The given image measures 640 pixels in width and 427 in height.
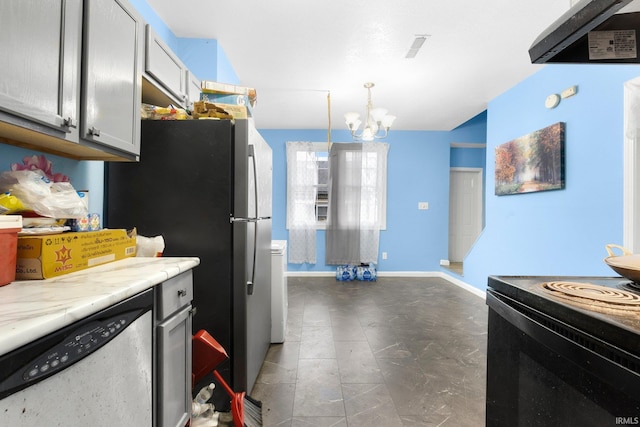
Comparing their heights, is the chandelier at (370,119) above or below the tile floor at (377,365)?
above

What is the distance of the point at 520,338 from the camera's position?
2.71ft

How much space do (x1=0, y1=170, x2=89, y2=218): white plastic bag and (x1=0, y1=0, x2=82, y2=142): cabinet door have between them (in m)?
0.20

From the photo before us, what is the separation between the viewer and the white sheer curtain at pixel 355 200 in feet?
16.8

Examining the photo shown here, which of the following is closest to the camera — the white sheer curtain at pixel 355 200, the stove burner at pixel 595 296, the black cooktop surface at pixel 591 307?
the black cooktop surface at pixel 591 307

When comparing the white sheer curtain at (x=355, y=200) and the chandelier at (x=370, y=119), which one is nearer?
the chandelier at (x=370, y=119)

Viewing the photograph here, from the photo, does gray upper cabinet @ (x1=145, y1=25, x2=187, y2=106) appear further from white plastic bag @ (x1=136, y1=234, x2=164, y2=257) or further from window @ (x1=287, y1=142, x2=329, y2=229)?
window @ (x1=287, y1=142, x2=329, y2=229)

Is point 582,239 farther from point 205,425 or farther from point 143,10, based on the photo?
point 143,10

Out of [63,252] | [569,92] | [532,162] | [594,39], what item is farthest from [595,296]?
[532,162]

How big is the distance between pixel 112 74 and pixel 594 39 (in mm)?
1915

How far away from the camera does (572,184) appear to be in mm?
2588

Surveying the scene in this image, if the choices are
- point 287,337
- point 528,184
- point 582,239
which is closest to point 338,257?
point 287,337

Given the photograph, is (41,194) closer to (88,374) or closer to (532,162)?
(88,374)

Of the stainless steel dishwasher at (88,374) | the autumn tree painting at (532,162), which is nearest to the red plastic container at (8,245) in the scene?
the stainless steel dishwasher at (88,374)

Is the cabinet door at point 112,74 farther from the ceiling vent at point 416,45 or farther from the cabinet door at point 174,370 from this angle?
the ceiling vent at point 416,45
